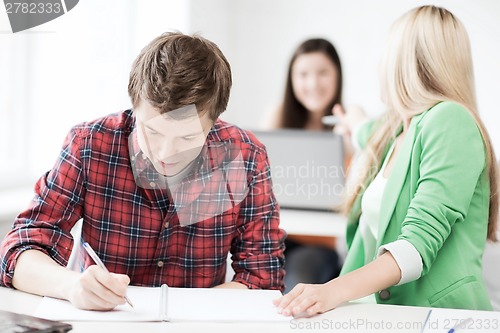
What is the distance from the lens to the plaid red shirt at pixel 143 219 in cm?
118

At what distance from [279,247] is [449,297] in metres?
0.36

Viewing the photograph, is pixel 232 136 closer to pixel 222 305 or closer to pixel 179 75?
pixel 179 75

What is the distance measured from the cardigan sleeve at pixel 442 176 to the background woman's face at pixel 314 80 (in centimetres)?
165

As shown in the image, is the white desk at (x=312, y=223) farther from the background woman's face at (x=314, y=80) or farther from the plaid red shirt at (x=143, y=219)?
the background woman's face at (x=314, y=80)

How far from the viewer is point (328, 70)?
3.03 metres

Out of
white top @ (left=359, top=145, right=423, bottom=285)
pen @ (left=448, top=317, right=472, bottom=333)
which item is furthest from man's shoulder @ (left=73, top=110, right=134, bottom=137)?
pen @ (left=448, top=317, right=472, bottom=333)

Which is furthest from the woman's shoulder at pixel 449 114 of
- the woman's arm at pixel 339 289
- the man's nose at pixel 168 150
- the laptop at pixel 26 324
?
the laptop at pixel 26 324

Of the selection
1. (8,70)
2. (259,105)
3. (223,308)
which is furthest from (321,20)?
(223,308)

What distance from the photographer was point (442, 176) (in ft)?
4.13

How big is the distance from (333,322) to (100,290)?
0.37 metres

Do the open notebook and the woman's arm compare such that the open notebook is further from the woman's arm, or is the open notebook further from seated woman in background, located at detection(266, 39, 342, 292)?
seated woman in background, located at detection(266, 39, 342, 292)

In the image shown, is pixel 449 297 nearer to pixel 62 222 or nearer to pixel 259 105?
pixel 62 222

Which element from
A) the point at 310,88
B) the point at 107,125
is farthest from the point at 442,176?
the point at 310,88

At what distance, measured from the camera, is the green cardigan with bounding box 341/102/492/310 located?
4.07 ft
